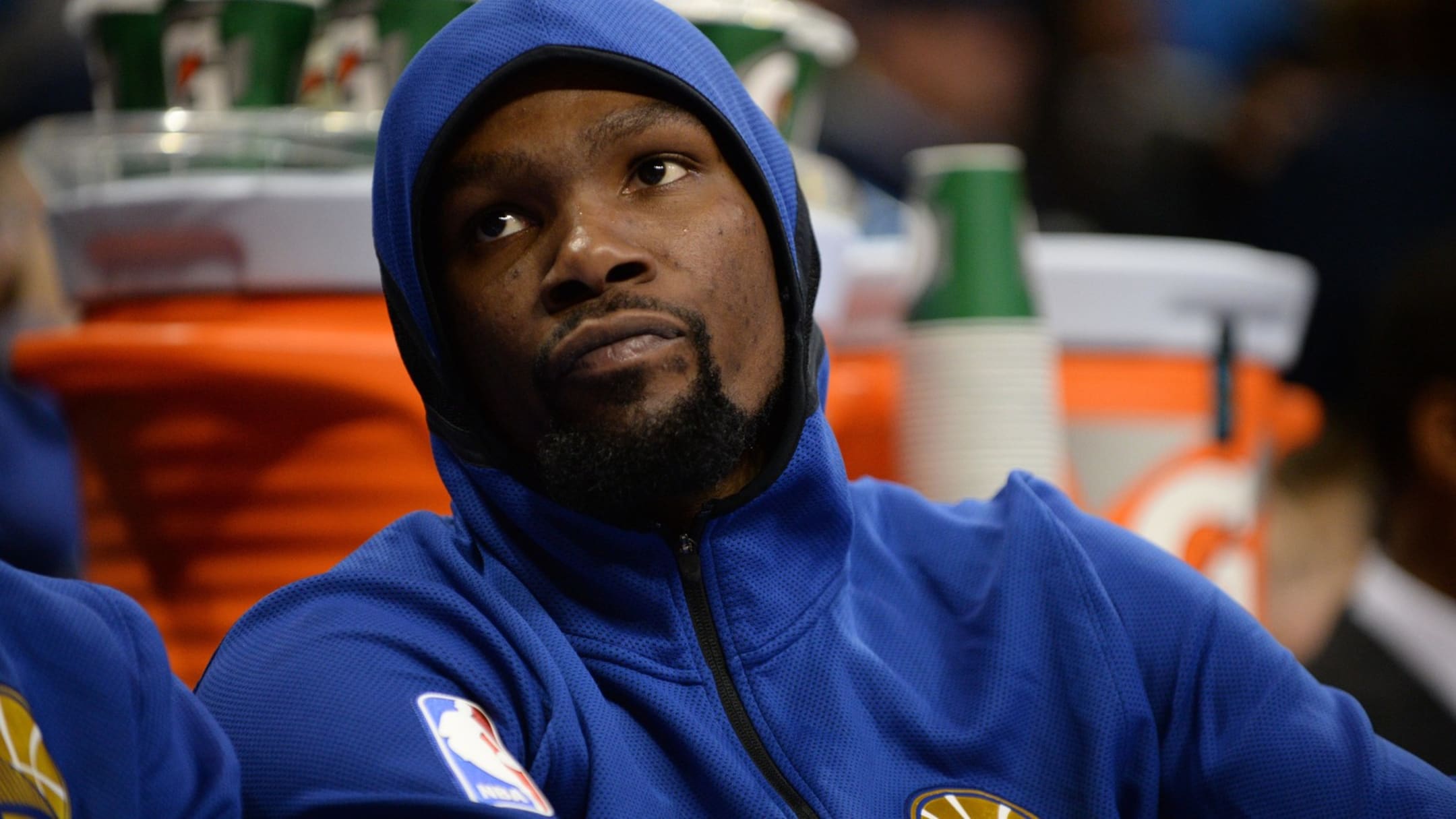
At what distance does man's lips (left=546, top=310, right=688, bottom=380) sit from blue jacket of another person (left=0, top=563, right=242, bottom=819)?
10.5 inches

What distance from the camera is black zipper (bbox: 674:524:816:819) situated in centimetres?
92

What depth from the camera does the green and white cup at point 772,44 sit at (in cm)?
146

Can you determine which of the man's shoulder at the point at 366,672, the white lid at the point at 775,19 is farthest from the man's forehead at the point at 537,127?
the white lid at the point at 775,19

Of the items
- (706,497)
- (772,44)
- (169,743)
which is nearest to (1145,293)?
(772,44)

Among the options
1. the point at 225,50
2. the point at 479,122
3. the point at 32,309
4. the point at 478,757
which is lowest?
the point at 32,309

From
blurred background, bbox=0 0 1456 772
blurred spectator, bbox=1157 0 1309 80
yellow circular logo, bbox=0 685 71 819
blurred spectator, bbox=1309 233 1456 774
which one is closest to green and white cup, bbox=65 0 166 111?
blurred background, bbox=0 0 1456 772

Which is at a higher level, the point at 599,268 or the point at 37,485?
the point at 599,268

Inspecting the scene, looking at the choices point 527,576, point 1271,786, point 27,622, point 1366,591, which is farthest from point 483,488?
point 1366,591

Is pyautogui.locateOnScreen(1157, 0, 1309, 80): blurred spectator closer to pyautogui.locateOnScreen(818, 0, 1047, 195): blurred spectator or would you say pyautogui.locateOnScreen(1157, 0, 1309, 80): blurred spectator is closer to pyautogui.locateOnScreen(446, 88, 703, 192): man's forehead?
pyautogui.locateOnScreen(818, 0, 1047, 195): blurred spectator

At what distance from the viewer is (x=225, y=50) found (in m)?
1.48

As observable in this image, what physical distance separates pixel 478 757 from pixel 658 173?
356mm

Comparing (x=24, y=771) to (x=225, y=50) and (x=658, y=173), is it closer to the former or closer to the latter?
(x=658, y=173)

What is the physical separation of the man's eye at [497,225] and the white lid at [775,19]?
46 centimetres

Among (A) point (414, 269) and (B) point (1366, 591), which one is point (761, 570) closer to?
(A) point (414, 269)
